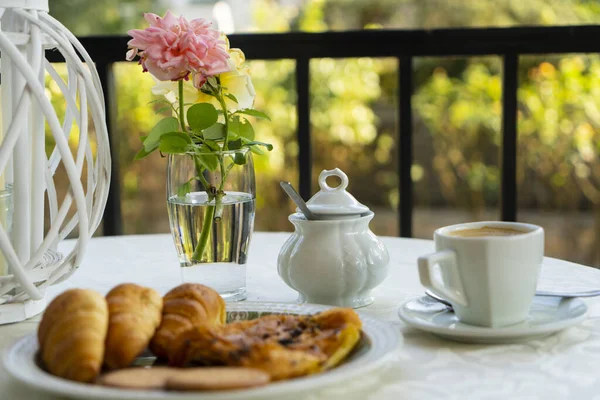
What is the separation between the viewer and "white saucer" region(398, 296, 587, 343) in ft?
2.17

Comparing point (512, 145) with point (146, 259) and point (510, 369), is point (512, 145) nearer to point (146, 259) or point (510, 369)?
point (146, 259)

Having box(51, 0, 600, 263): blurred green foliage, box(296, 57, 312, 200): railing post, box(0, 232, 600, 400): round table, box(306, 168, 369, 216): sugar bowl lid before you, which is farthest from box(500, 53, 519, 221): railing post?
box(51, 0, 600, 263): blurred green foliage

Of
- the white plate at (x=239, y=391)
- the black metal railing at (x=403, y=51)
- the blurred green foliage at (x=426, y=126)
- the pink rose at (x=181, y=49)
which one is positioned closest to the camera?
the white plate at (x=239, y=391)

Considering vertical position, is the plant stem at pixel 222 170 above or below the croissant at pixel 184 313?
above

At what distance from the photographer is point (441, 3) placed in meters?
4.37

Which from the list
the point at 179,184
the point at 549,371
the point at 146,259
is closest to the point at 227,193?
the point at 179,184

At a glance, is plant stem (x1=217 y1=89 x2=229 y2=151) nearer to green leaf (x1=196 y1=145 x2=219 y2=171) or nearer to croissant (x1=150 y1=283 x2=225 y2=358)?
green leaf (x1=196 y1=145 x2=219 y2=171)

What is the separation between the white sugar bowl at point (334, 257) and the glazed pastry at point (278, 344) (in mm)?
165

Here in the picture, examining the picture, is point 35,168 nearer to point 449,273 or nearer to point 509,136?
point 449,273

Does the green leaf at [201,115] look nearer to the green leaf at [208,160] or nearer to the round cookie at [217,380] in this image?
the green leaf at [208,160]

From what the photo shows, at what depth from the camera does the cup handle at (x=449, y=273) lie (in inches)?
26.3

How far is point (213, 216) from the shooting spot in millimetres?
849

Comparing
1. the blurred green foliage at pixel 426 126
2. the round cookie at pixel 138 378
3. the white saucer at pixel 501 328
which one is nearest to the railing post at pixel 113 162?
the white saucer at pixel 501 328

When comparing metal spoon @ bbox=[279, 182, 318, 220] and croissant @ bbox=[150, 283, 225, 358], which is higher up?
metal spoon @ bbox=[279, 182, 318, 220]
